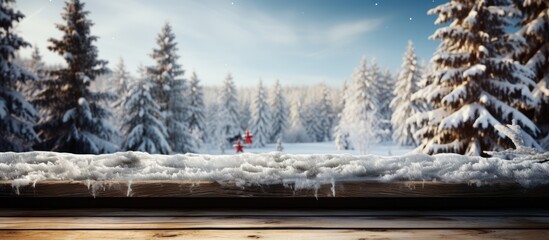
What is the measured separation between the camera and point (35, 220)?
1.75m

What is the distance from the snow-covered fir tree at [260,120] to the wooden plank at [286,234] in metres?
54.1

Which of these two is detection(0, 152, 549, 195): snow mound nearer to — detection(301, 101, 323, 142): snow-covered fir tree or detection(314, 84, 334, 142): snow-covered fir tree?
detection(301, 101, 323, 142): snow-covered fir tree

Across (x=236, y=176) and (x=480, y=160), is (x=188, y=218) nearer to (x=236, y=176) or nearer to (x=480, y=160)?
(x=236, y=176)

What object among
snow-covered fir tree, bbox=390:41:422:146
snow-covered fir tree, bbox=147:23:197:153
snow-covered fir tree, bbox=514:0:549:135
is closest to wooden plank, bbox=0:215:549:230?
snow-covered fir tree, bbox=514:0:549:135

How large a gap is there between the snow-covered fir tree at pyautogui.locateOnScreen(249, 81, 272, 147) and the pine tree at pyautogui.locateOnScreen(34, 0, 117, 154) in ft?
122

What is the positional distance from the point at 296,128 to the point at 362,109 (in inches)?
987

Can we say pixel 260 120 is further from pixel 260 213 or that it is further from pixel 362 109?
pixel 260 213

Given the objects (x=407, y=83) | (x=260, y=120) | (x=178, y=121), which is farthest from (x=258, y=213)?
(x=260, y=120)

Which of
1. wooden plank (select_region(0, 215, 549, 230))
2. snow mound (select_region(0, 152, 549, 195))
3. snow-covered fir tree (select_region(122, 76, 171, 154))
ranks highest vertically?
snow-covered fir tree (select_region(122, 76, 171, 154))

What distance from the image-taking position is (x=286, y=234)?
1.59 m

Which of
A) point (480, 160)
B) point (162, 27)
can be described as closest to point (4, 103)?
point (162, 27)

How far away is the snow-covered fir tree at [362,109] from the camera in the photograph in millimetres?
43844

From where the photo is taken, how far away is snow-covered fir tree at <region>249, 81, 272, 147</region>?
56031 mm

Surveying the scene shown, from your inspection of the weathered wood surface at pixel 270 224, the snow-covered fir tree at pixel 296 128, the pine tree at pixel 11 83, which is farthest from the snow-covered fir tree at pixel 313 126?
the weathered wood surface at pixel 270 224
